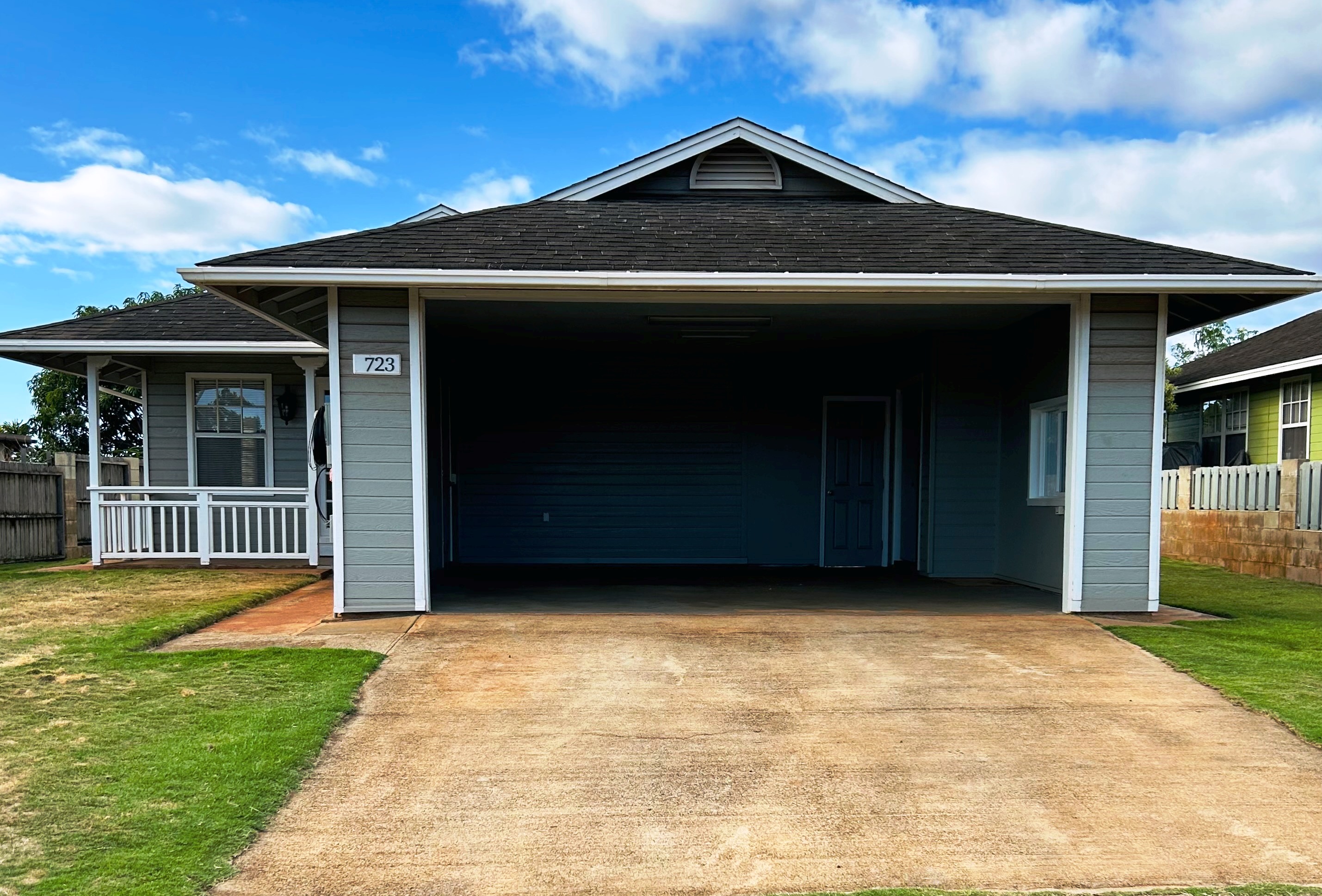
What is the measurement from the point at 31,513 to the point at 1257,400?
2042cm

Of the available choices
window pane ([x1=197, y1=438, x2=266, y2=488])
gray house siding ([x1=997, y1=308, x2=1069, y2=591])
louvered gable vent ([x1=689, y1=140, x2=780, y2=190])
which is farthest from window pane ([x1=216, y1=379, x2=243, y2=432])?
gray house siding ([x1=997, y1=308, x2=1069, y2=591])

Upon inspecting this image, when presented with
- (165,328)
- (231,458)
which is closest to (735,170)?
(165,328)

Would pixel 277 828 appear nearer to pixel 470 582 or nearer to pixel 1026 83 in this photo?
pixel 470 582

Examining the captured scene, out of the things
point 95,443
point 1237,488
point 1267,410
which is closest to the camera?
point 95,443

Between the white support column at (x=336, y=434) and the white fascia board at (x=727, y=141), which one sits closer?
the white support column at (x=336, y=434)

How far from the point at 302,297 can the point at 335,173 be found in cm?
1732

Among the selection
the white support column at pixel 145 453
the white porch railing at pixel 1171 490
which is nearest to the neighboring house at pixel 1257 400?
the white porch railing at pixel 1171 490

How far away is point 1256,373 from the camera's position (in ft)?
49.9

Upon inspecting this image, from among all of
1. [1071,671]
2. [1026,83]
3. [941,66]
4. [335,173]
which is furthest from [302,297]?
[335,173]

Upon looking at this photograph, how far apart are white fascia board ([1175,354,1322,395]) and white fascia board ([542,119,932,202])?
8175 millimetres

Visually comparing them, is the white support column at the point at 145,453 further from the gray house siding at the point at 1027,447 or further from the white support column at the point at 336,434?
the gray house siding at the point at 1027,447

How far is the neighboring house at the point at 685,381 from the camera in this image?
717 centimetres

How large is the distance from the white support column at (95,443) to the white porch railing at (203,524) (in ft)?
0.06

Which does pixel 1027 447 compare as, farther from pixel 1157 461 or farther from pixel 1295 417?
pixel 1295 417
